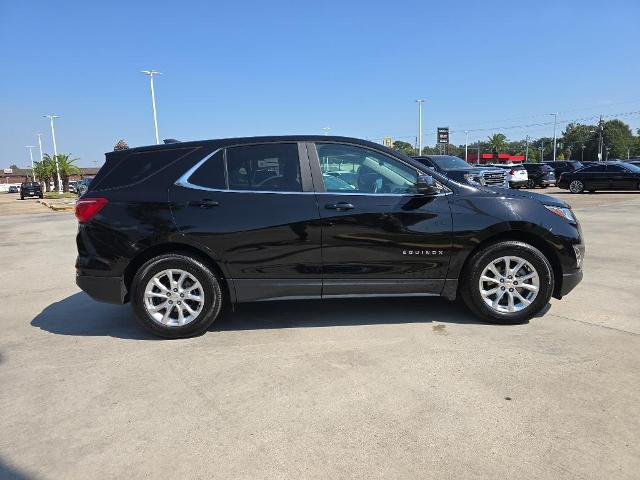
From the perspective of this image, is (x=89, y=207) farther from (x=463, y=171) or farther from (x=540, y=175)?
(x=540, y=175)

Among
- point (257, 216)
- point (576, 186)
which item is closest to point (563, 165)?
point (576, 186)

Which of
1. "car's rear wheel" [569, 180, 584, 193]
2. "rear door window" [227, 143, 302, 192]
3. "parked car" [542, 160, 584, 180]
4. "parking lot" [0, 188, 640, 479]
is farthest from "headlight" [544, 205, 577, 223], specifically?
"parked car" [542, 160, 584, 180]

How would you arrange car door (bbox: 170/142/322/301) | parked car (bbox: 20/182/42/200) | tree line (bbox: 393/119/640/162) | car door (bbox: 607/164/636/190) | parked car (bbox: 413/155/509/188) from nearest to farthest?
1. car door (bbox: 170/142/322/301)
2. parked car (bbox: 413/155/509/188)
3. car door (bbox: 607/164/636/190)
4. parked car (bbox: 20/182/42/200)
5. tree line (bbox: 393/119/640/162)

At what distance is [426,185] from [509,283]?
1.22 meters

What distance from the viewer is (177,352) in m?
4.05

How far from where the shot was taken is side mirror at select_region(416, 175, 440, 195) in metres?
4.24

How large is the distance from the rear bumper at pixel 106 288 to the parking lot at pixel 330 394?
39 cm

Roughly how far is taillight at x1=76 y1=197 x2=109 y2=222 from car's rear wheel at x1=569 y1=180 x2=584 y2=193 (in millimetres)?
24428

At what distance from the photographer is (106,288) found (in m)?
4.33

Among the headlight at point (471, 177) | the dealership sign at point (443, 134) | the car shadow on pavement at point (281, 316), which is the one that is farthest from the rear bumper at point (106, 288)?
the dealership sign at point (443, 134)

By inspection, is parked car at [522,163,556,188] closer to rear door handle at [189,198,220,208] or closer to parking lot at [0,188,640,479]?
parking lot at [0,188,640,479]

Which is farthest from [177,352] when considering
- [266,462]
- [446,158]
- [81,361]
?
[446,158]

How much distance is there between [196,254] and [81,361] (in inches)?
50.2

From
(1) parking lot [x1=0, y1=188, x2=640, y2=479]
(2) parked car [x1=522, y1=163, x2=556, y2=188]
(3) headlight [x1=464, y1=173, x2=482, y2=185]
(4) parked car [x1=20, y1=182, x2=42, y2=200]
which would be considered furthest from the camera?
(4) parked car [x1=20, y1=182, x2=42, y2=200]
